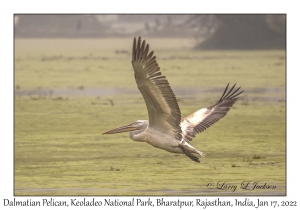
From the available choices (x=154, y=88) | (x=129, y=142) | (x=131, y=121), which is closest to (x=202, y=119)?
(x=154, y=88)

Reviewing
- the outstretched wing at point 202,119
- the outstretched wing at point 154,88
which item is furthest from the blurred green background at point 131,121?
the outstretched wing at point 154,88

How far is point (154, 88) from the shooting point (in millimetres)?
9344

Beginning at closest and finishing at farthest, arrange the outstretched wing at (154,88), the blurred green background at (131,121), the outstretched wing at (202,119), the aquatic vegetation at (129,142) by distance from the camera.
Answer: the outstretched wing at (154,88) < the outstretched wing at (202,119) < the aquatic vegetation at (129,142) < the blurred green background at (131,121)

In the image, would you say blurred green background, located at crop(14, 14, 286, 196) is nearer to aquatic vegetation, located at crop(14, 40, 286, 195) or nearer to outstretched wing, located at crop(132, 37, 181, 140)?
aquatic vegetation, located at crop(14, 40, 286, 195)

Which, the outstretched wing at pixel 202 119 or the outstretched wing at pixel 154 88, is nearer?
the outstretched wing at pixel 154 88

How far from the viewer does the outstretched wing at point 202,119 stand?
10680 mm

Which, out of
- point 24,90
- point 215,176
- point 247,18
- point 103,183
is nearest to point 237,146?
point 215,176

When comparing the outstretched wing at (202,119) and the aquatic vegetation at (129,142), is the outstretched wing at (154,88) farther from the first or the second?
the aquatic vegetation at (129,142)

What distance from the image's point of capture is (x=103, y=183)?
11.0 meters

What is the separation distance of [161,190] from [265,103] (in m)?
9.58

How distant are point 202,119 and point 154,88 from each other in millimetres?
1830

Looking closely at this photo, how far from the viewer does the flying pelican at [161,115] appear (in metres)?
9.25

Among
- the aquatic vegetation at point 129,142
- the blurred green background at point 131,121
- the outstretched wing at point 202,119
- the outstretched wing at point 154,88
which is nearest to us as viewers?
the outstretched wing at point 154,88

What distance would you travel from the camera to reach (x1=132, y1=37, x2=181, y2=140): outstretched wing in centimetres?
921
